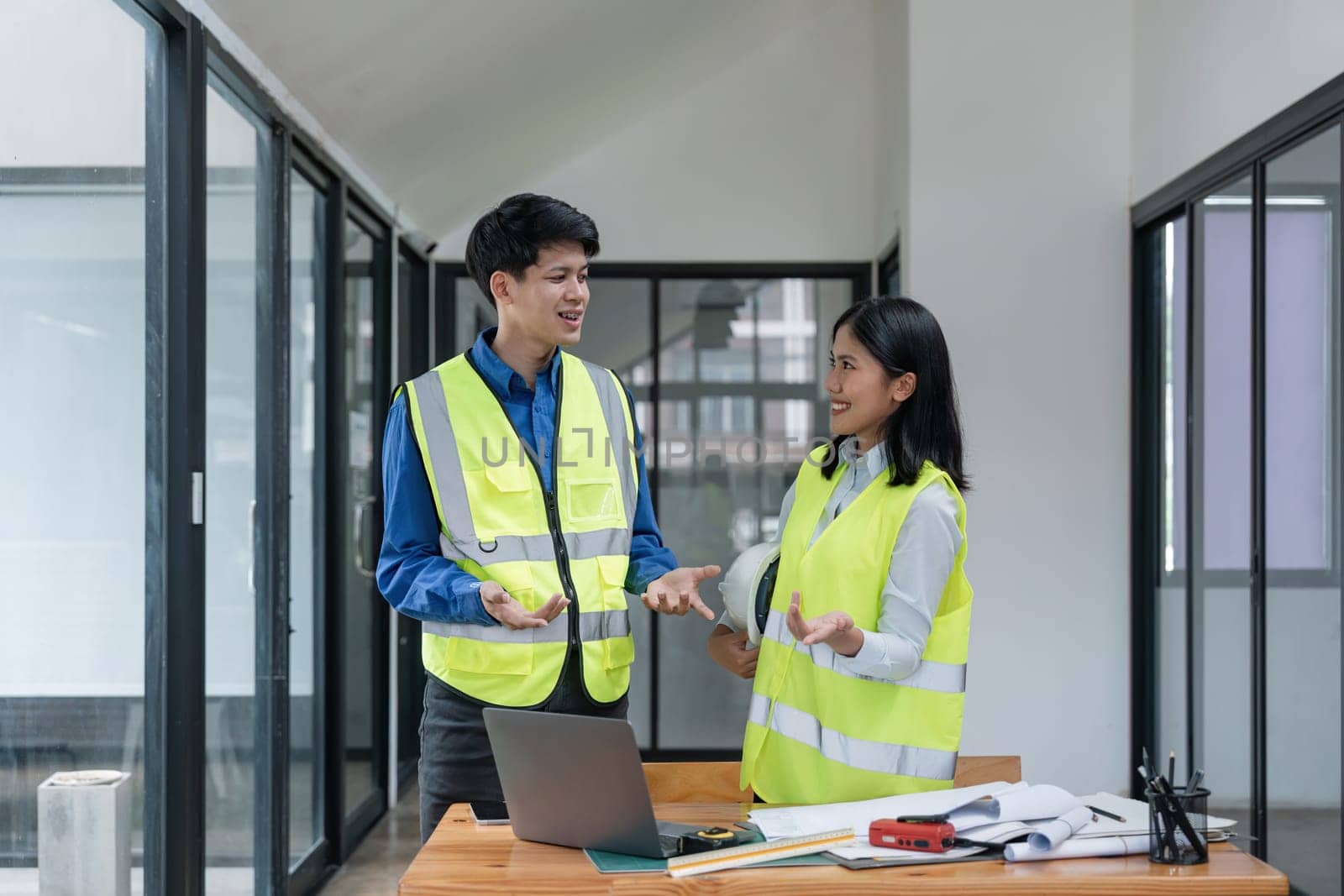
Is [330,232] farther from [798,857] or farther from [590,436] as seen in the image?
[798,857]

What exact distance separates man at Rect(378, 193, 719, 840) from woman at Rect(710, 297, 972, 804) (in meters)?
0.21

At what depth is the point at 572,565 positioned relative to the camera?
2152 millimetres

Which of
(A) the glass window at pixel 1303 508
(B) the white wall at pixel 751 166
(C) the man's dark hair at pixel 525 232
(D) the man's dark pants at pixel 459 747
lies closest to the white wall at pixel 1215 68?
(A) the glass window at pixel 1303 508

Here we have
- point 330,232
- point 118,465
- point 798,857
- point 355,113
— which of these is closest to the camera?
point 798,857

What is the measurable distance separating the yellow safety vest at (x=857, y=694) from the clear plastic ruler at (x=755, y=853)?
0.91ft

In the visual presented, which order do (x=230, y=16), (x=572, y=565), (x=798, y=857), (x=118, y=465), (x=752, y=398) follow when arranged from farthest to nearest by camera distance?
(x=752, y=398), (x=230, y=16), (x=118, y=465), (x=572, y=565), (x=798, y=857)

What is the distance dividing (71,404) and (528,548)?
937mm

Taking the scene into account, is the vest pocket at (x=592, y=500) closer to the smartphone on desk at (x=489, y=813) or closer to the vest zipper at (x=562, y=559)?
the vest zipper at (x=562, y=559)

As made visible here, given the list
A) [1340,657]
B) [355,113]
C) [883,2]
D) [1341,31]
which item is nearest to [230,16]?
[355,113]

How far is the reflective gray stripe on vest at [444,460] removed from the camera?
213cm

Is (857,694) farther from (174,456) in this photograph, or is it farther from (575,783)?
(174,456)

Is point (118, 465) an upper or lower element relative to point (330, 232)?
lower

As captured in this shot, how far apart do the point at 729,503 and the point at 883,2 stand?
7.70 ft

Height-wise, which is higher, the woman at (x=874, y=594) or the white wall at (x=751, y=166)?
the white wall at (x=751, y=166)
